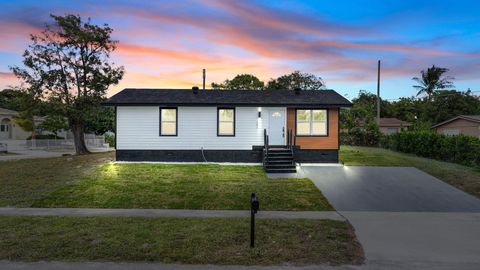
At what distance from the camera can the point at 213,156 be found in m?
21.1

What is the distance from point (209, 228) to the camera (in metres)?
8.85

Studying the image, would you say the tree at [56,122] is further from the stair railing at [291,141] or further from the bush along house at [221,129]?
the stair railing at [291,141]

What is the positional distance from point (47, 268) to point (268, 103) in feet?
51.5

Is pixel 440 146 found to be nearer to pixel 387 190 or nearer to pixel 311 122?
pixel 311 122

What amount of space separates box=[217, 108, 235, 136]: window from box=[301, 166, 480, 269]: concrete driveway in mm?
4434

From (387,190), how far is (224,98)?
33.6ft

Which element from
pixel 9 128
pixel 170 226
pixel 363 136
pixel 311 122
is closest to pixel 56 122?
pixel 9 128

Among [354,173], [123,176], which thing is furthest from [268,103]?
[123,176]

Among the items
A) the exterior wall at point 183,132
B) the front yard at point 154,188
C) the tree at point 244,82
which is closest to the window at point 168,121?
the exterior wall at point 183,132

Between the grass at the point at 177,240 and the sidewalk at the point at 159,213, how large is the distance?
0.68 metres

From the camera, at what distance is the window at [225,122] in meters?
21.2

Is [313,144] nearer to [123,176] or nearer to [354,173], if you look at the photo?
[354,173]

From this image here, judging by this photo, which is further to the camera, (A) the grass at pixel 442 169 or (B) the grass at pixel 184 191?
(A) the grass at pixel 442 169

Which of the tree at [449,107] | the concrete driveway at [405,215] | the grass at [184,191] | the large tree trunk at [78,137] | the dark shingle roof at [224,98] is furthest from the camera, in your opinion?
the tree at [449,107]
